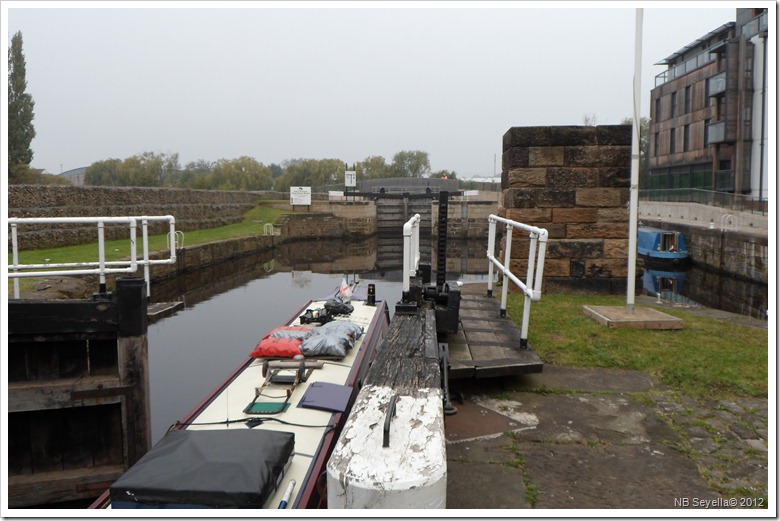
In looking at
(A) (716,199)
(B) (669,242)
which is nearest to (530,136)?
(B) (669,242)

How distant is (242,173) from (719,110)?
128 ft

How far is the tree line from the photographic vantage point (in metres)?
46.3

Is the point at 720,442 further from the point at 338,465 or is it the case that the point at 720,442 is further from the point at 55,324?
the point at 55,324

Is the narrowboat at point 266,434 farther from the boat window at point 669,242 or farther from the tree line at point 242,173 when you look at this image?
the tree line at point 242,173

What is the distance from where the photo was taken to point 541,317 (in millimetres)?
6535

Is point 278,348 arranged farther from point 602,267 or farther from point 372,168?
point 372,168

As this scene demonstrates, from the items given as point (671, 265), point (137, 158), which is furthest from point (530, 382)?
point (137, 158)

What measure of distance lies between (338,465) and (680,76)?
1590 inches

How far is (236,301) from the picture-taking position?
48.6ft

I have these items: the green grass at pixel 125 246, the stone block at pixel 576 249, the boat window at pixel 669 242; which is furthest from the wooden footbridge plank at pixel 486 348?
the boat window at pixel 669 242

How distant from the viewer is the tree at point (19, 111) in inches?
1099

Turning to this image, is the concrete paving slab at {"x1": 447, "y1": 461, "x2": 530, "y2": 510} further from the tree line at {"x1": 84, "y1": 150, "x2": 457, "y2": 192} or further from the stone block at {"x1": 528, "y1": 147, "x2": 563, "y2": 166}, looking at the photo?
the tree line at {"x1": 84, "y1": 150, "x2": 457, "y2": 192}

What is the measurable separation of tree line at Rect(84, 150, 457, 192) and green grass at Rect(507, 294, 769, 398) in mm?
37079

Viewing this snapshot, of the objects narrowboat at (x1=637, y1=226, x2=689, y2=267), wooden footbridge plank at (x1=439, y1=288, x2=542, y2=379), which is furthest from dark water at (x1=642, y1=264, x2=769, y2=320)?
wooden footbridge plank at (x1=439, y1=288, x2=542, y2=379)
